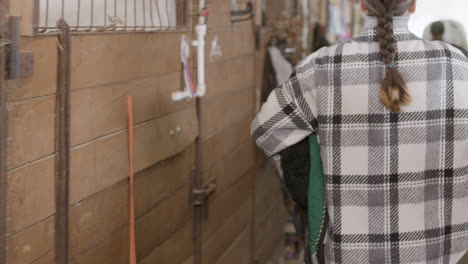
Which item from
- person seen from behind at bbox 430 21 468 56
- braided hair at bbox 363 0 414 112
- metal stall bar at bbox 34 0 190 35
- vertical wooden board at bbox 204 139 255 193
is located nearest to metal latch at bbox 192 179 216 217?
vertical wooden board at bbox 204 139 255 193

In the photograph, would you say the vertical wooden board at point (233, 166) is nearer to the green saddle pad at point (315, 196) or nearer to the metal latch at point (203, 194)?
the metal latch at point (203, 194)

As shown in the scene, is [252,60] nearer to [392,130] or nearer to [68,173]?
[392,130]

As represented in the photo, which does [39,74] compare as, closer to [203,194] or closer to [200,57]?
[200,57]

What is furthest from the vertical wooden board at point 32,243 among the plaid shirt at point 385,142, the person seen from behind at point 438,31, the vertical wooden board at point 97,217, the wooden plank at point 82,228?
the person seen from behind at point 438,31

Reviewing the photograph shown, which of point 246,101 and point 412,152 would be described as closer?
point 412,152

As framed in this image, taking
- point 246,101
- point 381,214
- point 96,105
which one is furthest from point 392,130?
point 246,101

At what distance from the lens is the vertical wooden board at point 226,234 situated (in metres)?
3.15

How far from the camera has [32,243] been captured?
63.4 inches

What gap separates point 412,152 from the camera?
2.02m

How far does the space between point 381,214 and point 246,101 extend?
6.00 feet

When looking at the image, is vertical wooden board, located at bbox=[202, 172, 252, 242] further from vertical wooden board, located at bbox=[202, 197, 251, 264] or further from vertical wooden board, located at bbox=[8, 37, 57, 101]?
vertical wooden board, located at bbox=[8, 37, 57, 101]

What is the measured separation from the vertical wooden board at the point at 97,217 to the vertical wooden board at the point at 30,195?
15 cm

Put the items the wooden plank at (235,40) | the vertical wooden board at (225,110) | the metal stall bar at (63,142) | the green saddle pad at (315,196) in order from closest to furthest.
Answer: the metal stall bar at (63,142)
the green saddle pad at (315,196)
the vertical wooden board at (225,110)
the wooden plank at (235,40)

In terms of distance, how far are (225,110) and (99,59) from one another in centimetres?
144
